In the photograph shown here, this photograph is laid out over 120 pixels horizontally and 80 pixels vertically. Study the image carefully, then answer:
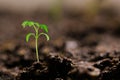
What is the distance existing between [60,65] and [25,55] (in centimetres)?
69

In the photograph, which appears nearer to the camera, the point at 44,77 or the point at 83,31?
the point at 44,77

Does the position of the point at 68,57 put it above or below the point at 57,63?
above

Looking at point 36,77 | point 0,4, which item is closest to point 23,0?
point 0,4

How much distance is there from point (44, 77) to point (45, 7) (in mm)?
3486

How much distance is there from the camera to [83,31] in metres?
3.06

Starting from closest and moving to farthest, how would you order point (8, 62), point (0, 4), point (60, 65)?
point (60, 65) → point (8, 62) → point (0, 4)

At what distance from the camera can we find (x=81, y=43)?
8.93 feet

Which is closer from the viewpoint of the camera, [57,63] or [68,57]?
[57,63]

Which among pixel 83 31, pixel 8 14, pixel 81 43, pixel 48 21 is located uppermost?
pixel 8 14

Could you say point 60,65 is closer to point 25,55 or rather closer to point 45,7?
point 25,55

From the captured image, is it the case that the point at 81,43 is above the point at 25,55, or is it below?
above

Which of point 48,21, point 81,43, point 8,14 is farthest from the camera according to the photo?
point 8,14

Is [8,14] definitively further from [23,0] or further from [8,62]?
[8,62]

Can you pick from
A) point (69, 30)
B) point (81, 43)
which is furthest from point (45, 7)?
point (81, 43)
